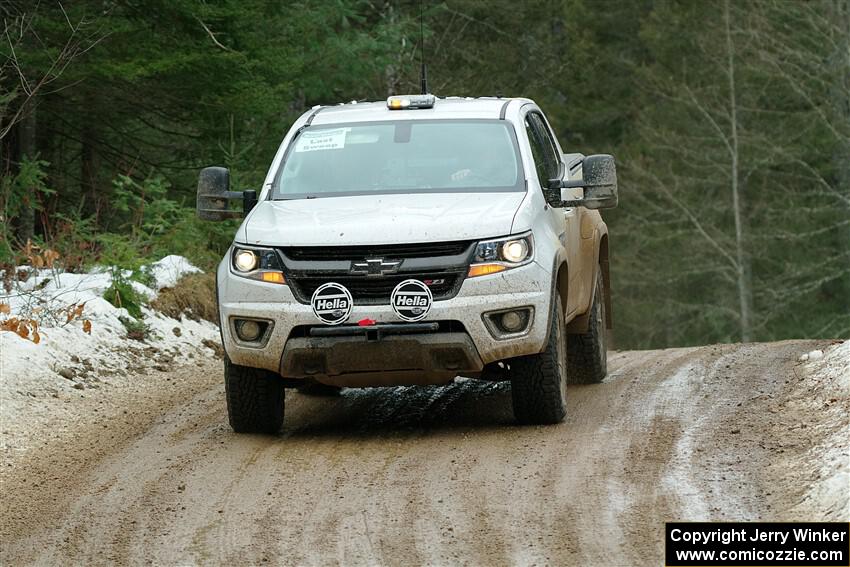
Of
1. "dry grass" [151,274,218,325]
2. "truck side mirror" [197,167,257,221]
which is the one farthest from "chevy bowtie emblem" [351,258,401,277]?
"dry grass" [151,274,218,325]

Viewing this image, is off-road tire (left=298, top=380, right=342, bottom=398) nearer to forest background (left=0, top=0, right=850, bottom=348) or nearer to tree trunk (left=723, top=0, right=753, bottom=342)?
forest background (left=0, top=0, right=850, bottom=348)

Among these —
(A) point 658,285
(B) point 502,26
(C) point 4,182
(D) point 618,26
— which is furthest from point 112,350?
(D) point 618,26

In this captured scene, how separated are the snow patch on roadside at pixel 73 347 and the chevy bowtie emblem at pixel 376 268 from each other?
2.50 m

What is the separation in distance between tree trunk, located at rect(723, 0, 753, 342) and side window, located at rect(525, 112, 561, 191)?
26.6 m

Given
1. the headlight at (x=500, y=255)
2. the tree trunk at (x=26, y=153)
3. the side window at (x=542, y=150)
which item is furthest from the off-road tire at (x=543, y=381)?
the tree trunk at (x=26, y=153)

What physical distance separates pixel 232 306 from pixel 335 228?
0.78 m

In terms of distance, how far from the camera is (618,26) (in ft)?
138

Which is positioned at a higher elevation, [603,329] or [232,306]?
[232,306]

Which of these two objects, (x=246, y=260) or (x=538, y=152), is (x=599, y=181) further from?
(x=246, y=260)

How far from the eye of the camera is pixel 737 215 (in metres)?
36.7

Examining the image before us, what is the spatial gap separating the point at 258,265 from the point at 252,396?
0.89 meters

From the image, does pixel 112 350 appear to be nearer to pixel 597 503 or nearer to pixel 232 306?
pixel 232 306

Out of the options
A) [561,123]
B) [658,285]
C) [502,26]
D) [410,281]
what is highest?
[410,281]

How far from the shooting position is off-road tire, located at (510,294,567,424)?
8555 mm
